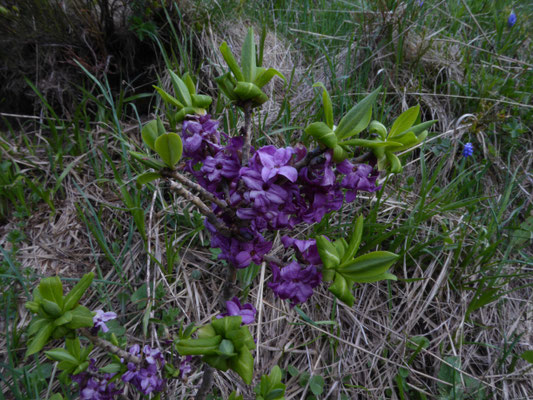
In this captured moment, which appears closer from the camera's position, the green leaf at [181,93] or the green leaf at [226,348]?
the green leaf at [226,348]

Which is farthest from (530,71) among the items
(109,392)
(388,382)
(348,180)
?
(109,392)

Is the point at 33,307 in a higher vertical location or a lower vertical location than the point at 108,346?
higher

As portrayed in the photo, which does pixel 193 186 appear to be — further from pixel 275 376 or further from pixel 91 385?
pixel 91 385

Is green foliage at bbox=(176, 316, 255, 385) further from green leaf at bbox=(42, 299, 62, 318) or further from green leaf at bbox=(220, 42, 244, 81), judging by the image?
green leaf at bbox=(220, 42, 244, 81)

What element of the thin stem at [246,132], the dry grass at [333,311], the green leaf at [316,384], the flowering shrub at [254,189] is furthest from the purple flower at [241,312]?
the green leaf at [316,384]

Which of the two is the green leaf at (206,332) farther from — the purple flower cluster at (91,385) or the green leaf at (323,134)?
the purple flower cluster at (91,385)

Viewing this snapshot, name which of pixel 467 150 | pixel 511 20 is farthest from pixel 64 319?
pixel 511 20

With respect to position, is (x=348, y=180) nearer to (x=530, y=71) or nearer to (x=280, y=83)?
(x=280, y=83)
